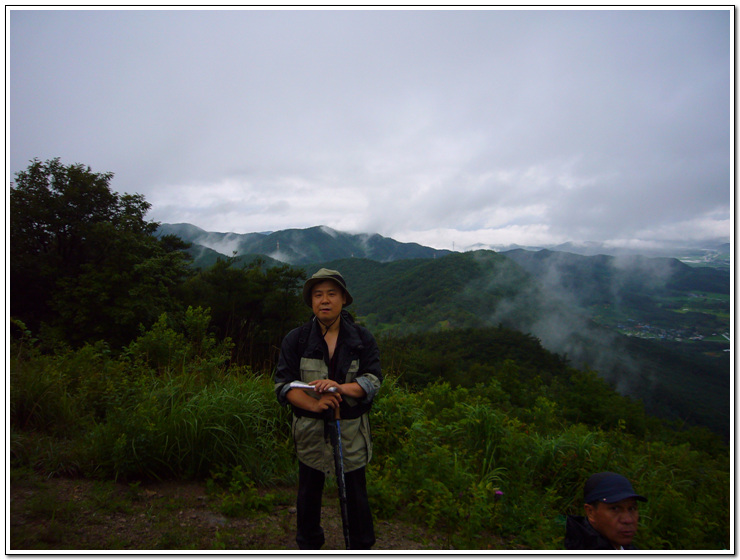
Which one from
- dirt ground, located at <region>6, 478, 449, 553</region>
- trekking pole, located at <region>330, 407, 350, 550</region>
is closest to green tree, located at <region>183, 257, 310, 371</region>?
dirt ground, located at <region>6, 478, 449, 553</region>

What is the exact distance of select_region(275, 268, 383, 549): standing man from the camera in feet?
6.45

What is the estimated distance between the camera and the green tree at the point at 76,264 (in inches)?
520

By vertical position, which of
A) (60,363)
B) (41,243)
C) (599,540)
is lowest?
(599,540)

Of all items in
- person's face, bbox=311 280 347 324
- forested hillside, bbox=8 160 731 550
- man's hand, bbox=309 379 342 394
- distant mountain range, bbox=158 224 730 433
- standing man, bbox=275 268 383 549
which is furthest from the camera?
distant mountain range, bbox=158 224 730 433

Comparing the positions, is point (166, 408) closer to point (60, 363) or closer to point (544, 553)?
point (60, 363)

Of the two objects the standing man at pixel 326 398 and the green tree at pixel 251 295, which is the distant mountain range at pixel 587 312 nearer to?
the green tree at pixel 251 295

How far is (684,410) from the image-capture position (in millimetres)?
51438

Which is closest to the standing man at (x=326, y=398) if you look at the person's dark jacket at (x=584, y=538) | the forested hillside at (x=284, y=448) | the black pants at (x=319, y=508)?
the black pants at (x=319, y=508)

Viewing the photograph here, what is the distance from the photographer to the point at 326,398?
6.30 feet

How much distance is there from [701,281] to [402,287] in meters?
103

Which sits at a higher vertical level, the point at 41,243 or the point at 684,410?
the point at 41,243

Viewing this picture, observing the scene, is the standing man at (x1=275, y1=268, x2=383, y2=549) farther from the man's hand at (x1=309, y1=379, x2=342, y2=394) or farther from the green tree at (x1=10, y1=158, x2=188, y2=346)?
the green tree at (x1=10, y1=158, x2=188, y2=346)

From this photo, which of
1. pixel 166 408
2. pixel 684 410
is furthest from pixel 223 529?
pixel 684 410

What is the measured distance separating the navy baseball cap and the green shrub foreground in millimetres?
782
